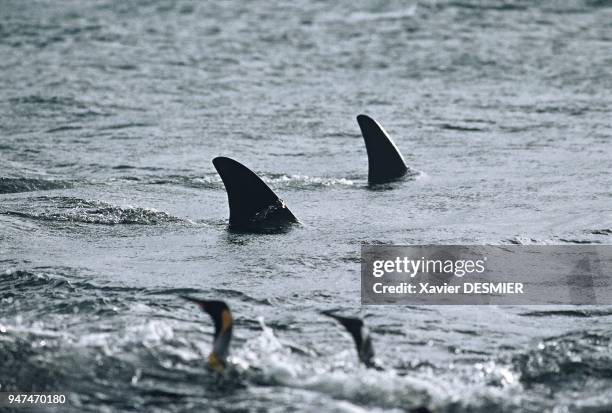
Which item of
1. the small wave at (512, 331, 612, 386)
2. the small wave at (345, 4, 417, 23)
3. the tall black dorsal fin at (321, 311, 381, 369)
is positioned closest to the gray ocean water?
the small wave at (512, 331, 612, 386)

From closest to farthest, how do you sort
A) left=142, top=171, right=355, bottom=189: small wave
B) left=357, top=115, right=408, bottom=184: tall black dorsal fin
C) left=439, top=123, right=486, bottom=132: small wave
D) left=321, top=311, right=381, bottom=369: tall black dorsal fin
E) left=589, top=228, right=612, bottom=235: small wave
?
left=321, top=311, right=381, bottom=369: tall black dorsal fin → left=589, top=228, right=612, bottom=235: small wave → left=357, top=115, right=408, bottom=184: tall black dorsal fin → left=142, top=171, right=355, bottom=189: small wave → left=439, top=123, right=486, bottom=132: small wave

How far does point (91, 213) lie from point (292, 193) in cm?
262

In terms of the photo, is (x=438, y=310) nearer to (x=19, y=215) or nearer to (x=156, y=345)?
(x=156, y=345)

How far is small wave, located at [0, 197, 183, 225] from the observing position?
1247 cm

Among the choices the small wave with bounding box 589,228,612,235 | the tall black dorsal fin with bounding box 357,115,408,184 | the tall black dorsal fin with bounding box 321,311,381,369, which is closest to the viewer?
the tall black dorsal fin with bounding box 321,311,381,369

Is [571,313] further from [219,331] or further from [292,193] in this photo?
[292,193]

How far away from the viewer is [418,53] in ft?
81.5

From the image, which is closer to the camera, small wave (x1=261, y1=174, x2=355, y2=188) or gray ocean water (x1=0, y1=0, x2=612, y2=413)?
gray ocean water (x1=0, y1=0, x2=612, y2=413)

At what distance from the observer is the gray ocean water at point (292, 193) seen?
809 cm

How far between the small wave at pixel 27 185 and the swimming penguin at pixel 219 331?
6836mm

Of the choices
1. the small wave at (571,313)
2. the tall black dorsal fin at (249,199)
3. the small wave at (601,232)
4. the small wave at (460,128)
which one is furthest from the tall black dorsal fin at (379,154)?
the small wave at (571,313)

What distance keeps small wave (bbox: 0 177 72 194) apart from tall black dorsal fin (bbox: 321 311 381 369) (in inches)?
286

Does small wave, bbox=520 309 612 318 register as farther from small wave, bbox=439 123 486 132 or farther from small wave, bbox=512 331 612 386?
small wave, bbox=439 123 486 132

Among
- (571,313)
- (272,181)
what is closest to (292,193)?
(272,181)
